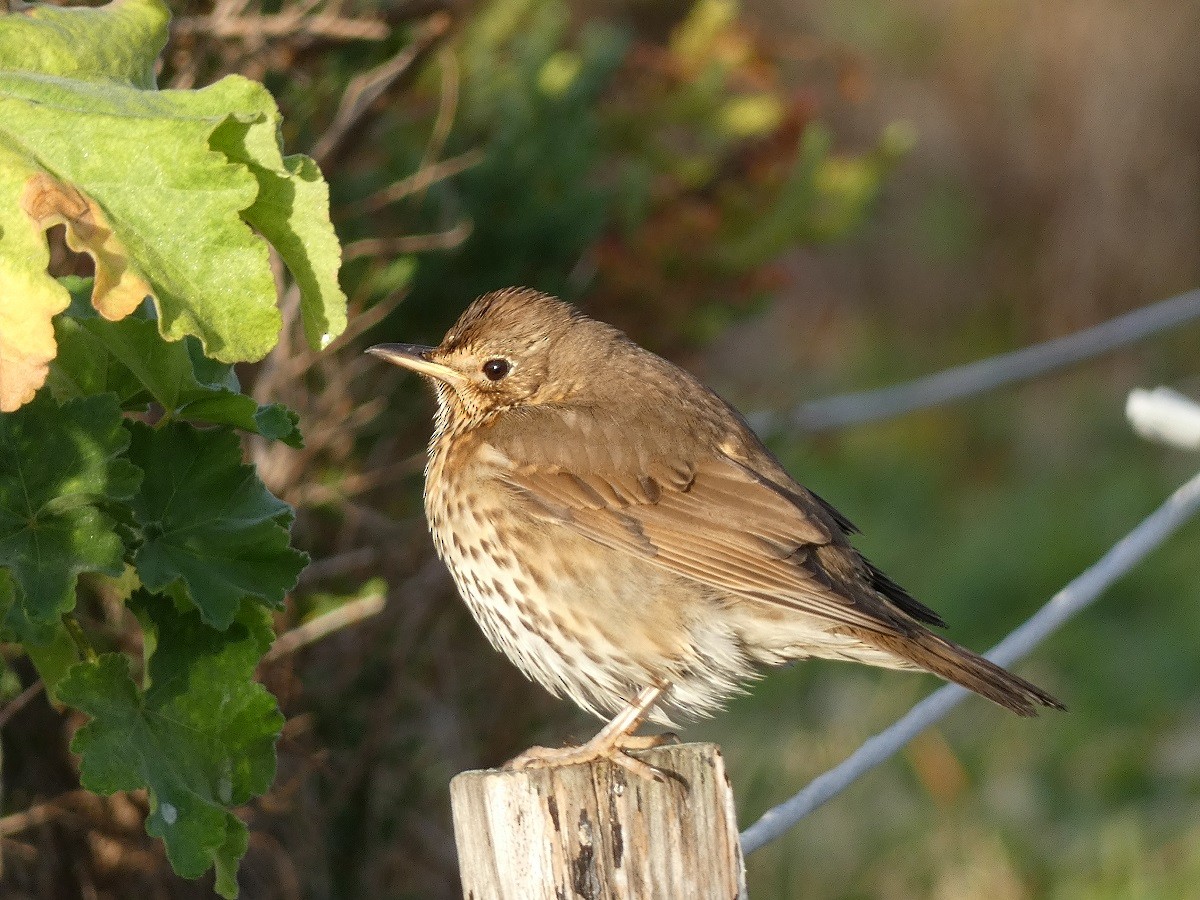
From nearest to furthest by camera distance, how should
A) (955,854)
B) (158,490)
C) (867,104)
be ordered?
(158,490) < (955,854) < (867,104)

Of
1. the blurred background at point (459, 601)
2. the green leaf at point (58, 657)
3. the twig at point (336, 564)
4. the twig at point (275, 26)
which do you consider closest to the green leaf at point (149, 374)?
the green leaf at point (58, 657)

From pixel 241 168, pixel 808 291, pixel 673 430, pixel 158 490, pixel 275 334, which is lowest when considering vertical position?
pixel 808 291

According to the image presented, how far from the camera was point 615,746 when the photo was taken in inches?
99.5

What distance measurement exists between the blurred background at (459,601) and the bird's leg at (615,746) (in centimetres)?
43

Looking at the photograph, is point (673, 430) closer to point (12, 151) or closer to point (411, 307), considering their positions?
point (411, 307)

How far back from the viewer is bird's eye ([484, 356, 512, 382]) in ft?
11.8

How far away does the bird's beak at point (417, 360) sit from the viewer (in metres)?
3.52

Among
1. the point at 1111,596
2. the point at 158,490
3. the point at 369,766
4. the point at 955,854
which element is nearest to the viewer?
the point at 158,490

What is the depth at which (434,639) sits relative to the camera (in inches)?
171

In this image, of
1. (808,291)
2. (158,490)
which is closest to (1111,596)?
(808,291)

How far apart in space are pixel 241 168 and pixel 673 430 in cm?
169

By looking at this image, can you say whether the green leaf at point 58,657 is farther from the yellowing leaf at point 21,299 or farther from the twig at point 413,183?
the twig at point 413,183

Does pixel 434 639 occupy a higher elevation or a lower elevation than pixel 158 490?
lower

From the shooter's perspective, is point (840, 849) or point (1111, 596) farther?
point (1111, 596)
